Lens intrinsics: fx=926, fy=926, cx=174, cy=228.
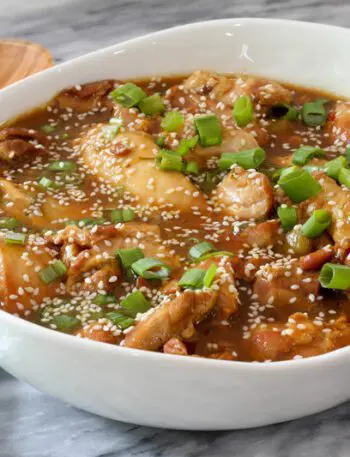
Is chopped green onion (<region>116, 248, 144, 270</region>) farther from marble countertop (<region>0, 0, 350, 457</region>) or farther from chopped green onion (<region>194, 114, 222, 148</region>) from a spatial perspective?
chopped green onion (<region>194, 114, 222, 148</region>)

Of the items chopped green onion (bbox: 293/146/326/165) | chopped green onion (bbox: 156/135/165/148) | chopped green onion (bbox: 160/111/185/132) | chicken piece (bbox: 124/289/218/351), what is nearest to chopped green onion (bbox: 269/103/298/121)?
chopped green onion (bbox: 293/146/326/165)

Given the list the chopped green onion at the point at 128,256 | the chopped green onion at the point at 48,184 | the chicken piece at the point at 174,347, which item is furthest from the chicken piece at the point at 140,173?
the chicken piece at the point at 174,347

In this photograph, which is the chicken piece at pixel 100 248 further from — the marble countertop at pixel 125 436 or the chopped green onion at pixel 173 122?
the chopped green onion at pixel 173 122

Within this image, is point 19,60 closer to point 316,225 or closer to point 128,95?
point 128,95

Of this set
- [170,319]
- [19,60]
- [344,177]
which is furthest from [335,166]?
[19,60]

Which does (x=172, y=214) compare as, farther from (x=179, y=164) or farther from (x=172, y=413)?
(x=172, y=413)

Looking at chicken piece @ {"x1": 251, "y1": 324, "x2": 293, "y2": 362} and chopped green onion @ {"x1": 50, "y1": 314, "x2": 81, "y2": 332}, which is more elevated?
chopped green onion @ {"x1": 50, "y1": 314, "x2": 81, "y2": 332}
